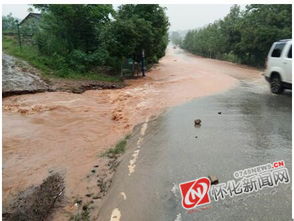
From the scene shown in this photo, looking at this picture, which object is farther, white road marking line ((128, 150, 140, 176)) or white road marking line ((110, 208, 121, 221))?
white road marking line ((128, 150, 140, 176))

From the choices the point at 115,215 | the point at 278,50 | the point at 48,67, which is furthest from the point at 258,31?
the point at 115,215

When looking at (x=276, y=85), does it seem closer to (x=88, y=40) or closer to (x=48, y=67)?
(x=48, y=67)

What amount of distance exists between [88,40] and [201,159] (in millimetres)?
14879

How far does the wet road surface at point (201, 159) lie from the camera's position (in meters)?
3.06

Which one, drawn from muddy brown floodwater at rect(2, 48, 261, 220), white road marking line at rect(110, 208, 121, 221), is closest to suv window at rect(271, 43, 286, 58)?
muddy brown floodwater at rect(2, 48, 261, 220)

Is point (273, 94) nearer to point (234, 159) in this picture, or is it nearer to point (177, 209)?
point (234, 159)

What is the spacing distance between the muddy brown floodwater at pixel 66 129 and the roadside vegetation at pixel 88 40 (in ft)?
14.3

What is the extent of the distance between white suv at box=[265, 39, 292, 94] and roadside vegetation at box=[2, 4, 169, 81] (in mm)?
8616

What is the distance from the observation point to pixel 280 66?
8.34 meters

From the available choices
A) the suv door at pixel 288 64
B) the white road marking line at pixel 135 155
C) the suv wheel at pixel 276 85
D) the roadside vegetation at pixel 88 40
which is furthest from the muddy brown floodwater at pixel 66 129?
the roadside vegetation at pixel 88 40

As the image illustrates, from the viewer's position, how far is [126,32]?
593 inches

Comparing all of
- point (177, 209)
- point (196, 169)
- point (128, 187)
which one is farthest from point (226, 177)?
point (128, 187)

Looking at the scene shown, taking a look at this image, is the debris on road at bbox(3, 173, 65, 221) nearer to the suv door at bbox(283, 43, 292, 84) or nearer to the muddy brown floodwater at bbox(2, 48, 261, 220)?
the muddy brown floodwater at bbox(2, 48, 261, 220)

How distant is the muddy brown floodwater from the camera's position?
4707 millimetres
